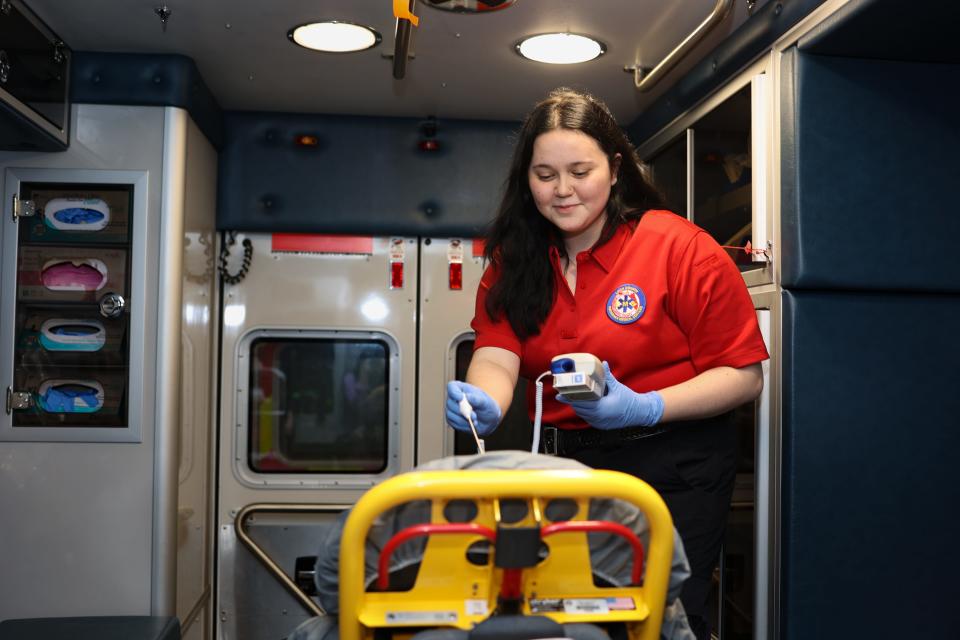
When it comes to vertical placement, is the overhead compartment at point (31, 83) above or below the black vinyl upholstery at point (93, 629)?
above

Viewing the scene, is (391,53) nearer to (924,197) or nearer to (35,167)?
(35,167)

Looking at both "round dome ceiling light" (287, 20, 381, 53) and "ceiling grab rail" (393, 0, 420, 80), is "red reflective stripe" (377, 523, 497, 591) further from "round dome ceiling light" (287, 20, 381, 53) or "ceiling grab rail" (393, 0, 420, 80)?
"round dome ceiling light" (287, 20, 381, 53)

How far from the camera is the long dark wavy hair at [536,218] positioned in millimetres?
2236

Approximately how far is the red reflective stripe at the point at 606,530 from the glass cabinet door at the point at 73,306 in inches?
103

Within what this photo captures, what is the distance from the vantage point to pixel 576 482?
127cm

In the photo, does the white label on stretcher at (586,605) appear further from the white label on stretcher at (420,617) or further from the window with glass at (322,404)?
Answer: the window with glass at (322,404)

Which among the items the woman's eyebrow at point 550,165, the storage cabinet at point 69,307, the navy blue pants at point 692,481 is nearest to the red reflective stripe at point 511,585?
the navy blue pants at point 692,481

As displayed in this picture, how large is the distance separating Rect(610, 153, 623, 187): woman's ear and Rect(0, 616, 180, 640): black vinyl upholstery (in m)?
2.02

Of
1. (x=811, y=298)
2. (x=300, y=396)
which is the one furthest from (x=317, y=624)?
(x=300, y=396)

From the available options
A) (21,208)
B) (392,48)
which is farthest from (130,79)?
(392,48)

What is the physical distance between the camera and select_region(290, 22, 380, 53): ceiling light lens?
330cm

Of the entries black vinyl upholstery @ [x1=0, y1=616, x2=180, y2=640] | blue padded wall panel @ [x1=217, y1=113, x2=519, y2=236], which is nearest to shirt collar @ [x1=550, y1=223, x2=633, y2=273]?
black vinyl upholstery @ [x1=0, y1=616, x2=180, y2=640]

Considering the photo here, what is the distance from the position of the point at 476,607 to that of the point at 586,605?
0.17 metres

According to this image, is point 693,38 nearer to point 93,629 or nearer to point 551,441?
point 551,441
